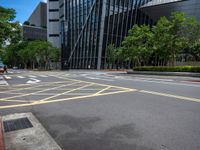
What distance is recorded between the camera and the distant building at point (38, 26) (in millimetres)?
111500

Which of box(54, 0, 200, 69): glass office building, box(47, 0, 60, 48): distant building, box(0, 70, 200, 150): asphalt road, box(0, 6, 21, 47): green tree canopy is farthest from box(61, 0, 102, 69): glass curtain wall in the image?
box(0, 70, 200, 150): asphalt road

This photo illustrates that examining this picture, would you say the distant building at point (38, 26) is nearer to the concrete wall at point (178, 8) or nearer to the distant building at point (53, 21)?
the distant building at point (53, 21)

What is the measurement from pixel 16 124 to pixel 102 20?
49.6m

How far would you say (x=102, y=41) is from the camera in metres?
53.5

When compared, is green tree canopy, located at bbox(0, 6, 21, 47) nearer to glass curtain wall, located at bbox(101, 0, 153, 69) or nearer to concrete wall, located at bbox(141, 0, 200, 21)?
glass curtain wall, located at bbox(101, 0, 153, 69)

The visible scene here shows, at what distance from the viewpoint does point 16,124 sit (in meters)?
5.58

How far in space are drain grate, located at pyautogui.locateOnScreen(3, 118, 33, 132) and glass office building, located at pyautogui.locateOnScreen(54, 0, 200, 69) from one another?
4855 centimetres

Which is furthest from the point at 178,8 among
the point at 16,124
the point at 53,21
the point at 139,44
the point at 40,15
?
the point at 40,15

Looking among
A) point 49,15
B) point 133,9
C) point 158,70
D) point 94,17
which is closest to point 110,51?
point 94,17

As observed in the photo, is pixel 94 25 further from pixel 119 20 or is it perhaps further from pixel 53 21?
pixel 53 21

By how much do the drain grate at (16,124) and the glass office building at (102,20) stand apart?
48.6 m

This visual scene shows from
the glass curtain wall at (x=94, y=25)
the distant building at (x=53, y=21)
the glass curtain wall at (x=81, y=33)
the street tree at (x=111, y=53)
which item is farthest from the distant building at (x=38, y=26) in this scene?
the street tree at (x=111, y=53)

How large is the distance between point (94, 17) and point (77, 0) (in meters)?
10.7

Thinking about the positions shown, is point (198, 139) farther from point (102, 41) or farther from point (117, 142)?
point (102, 41)
